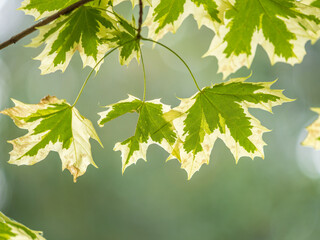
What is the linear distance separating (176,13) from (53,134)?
16.7 inches

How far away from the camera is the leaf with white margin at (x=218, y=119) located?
29.1 inches

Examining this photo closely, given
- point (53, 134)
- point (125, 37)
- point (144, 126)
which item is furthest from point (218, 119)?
point (53, 134)

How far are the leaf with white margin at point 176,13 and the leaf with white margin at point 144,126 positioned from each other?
0.17 metres

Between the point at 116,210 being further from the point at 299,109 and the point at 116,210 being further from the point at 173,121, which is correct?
the point at 173,121

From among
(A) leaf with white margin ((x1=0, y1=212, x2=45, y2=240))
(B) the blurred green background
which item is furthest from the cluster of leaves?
(B) the blurred green background

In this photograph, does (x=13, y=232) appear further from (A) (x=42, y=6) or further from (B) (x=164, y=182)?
(B) (x=164, y=182)

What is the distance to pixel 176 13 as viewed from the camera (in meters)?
0.72

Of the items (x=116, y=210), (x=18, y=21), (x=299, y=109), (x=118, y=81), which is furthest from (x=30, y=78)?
(x=299, y=109)

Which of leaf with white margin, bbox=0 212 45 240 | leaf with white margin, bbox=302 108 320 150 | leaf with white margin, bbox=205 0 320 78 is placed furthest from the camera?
leaf with white margin, bbox=205 0 320 78

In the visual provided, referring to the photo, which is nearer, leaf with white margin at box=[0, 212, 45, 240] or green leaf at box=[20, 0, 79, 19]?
leaf with white margin at box=[0, 212, 45, 240]

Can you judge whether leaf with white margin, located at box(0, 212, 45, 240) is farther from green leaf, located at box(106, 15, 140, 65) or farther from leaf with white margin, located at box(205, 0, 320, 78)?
leaf with white margin, located at box(205, 0, 320, 78)

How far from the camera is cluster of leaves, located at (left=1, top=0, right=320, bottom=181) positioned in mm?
673

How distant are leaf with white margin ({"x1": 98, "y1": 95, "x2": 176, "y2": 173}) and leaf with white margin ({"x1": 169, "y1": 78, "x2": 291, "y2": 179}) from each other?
4 cm

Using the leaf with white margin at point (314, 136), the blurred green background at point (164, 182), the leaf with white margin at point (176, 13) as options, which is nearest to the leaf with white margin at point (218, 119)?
the leaf with white margin at point (176, 13)
